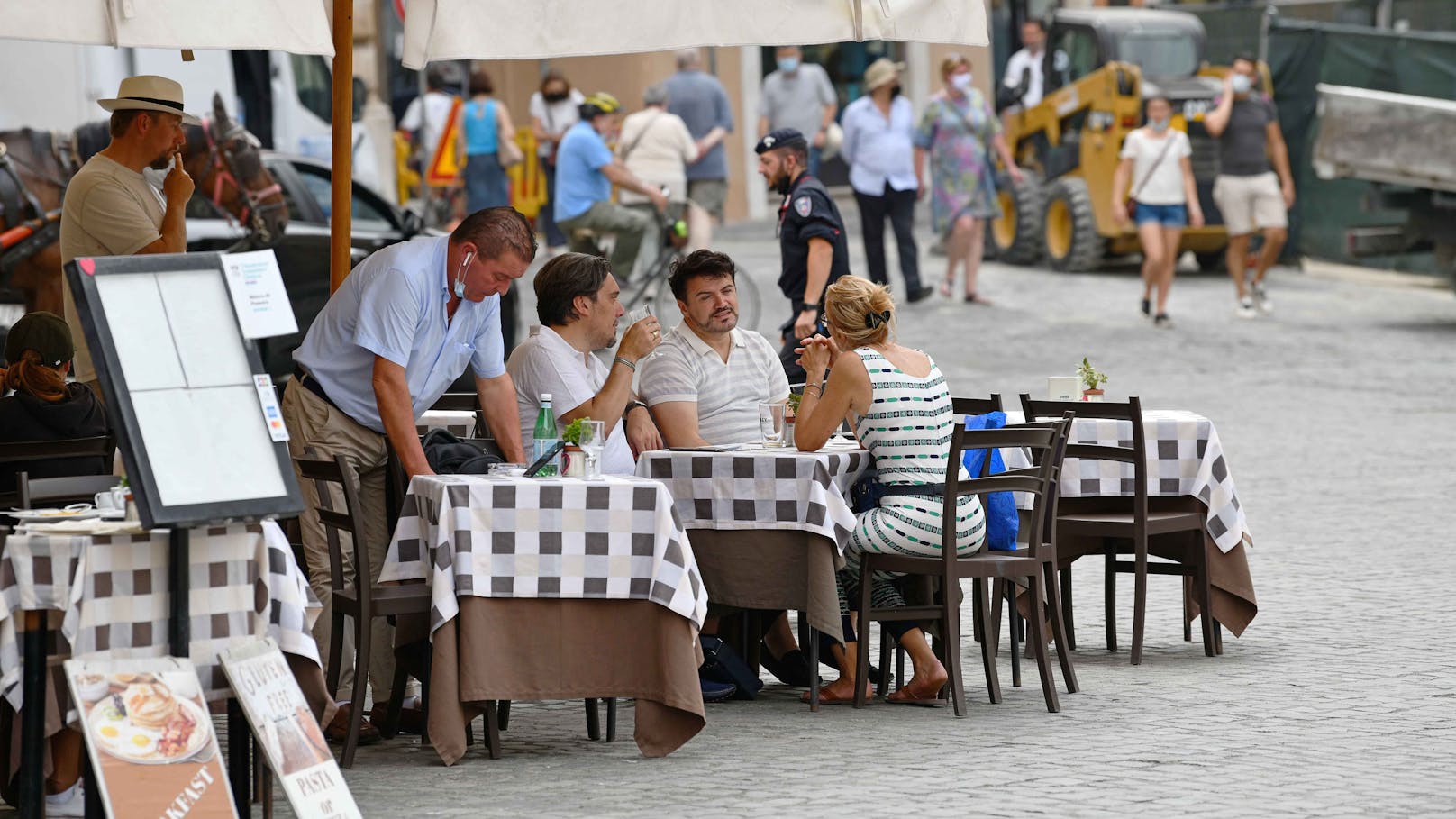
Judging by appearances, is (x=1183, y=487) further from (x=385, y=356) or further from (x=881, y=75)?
(x=881, y=75)

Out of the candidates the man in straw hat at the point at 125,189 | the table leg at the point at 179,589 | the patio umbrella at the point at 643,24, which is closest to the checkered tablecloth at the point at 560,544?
the table leg at the point at 179,589

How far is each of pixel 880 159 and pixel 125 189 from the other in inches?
394

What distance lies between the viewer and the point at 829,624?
682 centimetres

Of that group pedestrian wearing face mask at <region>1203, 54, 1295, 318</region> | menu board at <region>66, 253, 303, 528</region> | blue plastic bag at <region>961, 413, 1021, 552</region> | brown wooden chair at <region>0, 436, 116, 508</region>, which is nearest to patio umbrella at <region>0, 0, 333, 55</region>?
menu board at <region>66, 253, 303, 528</region>

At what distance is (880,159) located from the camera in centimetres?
1708

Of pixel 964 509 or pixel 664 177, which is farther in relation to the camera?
pixel 664 177

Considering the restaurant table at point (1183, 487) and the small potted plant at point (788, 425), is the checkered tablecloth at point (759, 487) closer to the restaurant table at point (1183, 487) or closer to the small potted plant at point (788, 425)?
the small potted plant at point (788, 425)

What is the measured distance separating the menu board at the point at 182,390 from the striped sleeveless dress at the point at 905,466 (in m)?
2.32

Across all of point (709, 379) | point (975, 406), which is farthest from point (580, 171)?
point (709, 379)

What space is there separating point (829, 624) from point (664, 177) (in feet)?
38.0

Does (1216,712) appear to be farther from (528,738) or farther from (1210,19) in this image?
(1210,19)

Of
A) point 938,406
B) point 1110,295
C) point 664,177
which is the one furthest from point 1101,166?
point 938,406

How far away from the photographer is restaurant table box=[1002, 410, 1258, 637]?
790 centimetres

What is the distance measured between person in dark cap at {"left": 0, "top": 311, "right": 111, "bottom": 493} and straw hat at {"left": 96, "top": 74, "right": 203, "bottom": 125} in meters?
1.22
